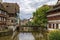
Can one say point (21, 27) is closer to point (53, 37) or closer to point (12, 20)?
point (12, 20)

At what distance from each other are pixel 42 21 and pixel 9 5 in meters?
16.2

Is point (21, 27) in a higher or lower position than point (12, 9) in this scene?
lower

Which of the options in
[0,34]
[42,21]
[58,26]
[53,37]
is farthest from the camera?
[42,21]

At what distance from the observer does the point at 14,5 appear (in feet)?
254

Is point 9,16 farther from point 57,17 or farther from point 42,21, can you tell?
point 57,17

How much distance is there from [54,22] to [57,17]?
221cm

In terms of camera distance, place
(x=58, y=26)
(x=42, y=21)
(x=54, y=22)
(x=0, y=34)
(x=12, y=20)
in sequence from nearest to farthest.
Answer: (x=58, y=26) < (x=54, y=22) < (x=0, y=34) < (x=42, y=21) < (x=12, y=20)

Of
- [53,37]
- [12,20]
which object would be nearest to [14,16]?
[12,20]

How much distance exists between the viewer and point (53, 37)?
68.7ft

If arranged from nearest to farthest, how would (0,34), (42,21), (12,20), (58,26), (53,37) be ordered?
1. (53,37)
2. (58,26)
3. (0,34)
4. (42,21)
5. (12,20)

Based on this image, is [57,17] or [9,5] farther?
[9,5]

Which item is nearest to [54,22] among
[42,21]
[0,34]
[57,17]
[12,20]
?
[57,17]

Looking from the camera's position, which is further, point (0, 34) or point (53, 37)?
point (0, 34)

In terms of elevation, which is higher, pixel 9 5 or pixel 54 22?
pixel 9 5
